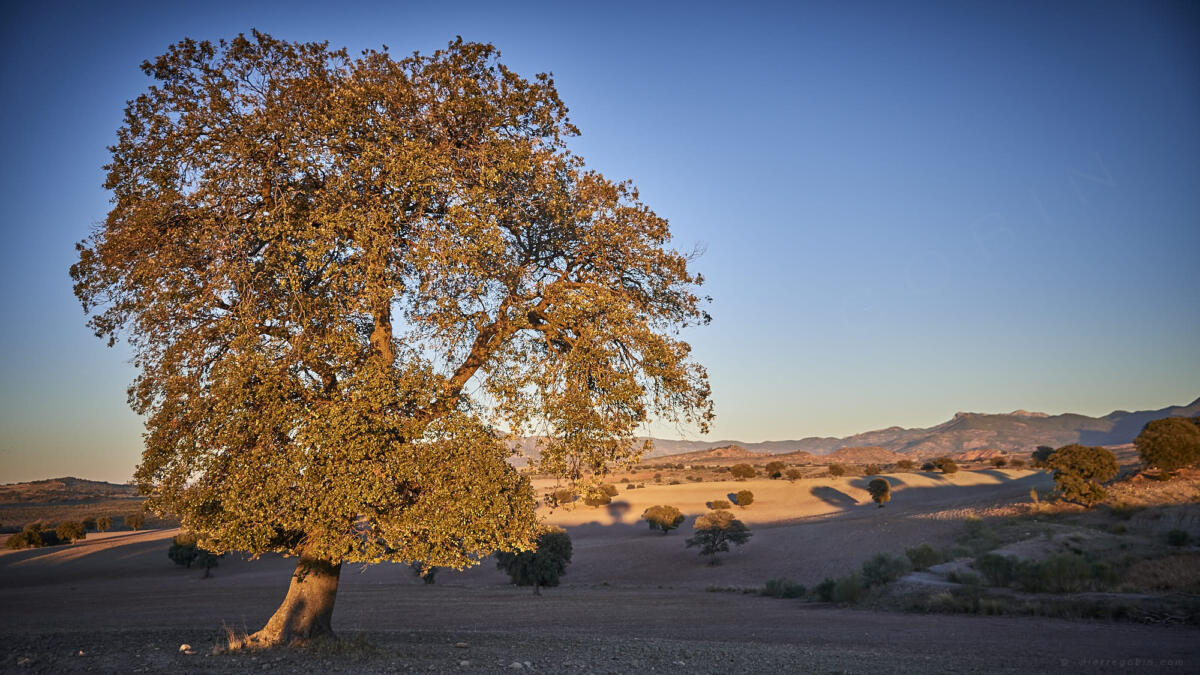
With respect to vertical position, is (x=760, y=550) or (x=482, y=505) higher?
(x=482, y=505)

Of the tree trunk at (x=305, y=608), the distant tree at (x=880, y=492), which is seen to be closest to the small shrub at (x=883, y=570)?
the tree trunk at (x=305, y=608)

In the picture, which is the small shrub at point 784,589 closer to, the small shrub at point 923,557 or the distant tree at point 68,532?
the small shrub at point 923,557

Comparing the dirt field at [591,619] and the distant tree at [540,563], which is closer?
the dirt field at [591,619]


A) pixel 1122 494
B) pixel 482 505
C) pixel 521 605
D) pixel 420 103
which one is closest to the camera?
pixel 482 505

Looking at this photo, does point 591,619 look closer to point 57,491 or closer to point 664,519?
point 664,519

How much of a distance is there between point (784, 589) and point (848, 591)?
3921 mm

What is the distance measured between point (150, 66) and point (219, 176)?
2.38 metres

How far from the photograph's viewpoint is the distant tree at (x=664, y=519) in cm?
5266

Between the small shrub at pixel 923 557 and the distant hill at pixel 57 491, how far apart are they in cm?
9462

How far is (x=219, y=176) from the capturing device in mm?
10391

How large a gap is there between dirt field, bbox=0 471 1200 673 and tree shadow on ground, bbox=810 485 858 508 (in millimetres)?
2048

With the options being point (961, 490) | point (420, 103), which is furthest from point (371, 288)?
point (961, 490)

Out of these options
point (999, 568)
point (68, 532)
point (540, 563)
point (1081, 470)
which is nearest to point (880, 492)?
point (1081, 470)

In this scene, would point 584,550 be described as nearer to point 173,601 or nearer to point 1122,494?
point 173,601
